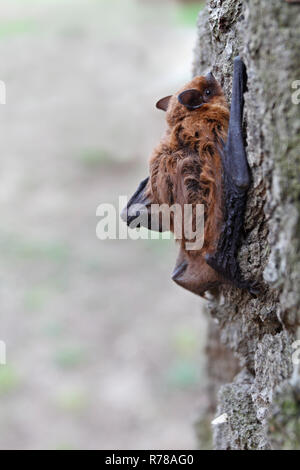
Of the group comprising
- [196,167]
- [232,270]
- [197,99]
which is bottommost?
[232,270]

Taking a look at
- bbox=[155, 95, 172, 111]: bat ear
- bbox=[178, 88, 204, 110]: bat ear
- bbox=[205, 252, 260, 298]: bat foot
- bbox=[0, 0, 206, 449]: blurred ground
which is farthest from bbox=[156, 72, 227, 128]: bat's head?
bbox=[0, 0, 206, 449]: blurred ground

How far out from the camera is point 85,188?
838 cm

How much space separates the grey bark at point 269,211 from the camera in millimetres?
1278

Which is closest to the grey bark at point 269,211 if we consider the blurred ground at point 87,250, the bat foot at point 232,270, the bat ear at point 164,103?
the bat foot at point 232,270

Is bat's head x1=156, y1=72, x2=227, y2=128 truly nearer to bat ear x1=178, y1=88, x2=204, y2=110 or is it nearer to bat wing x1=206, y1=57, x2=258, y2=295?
bat ear x1=178, y1=88, x2=204, y2=110

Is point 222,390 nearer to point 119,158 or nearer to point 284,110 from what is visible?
point 284,110

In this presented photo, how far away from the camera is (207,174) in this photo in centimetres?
178

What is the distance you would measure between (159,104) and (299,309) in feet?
3.54

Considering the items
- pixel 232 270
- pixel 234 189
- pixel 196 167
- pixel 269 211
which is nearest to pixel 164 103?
pixel 196 167

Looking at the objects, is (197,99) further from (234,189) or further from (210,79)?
(234,189)

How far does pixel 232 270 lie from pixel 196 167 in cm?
34

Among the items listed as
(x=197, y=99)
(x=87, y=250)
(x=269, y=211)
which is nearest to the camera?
(x=269, y=211)

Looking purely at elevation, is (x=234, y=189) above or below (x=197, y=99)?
below

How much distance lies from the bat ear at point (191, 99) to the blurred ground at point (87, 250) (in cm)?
302
